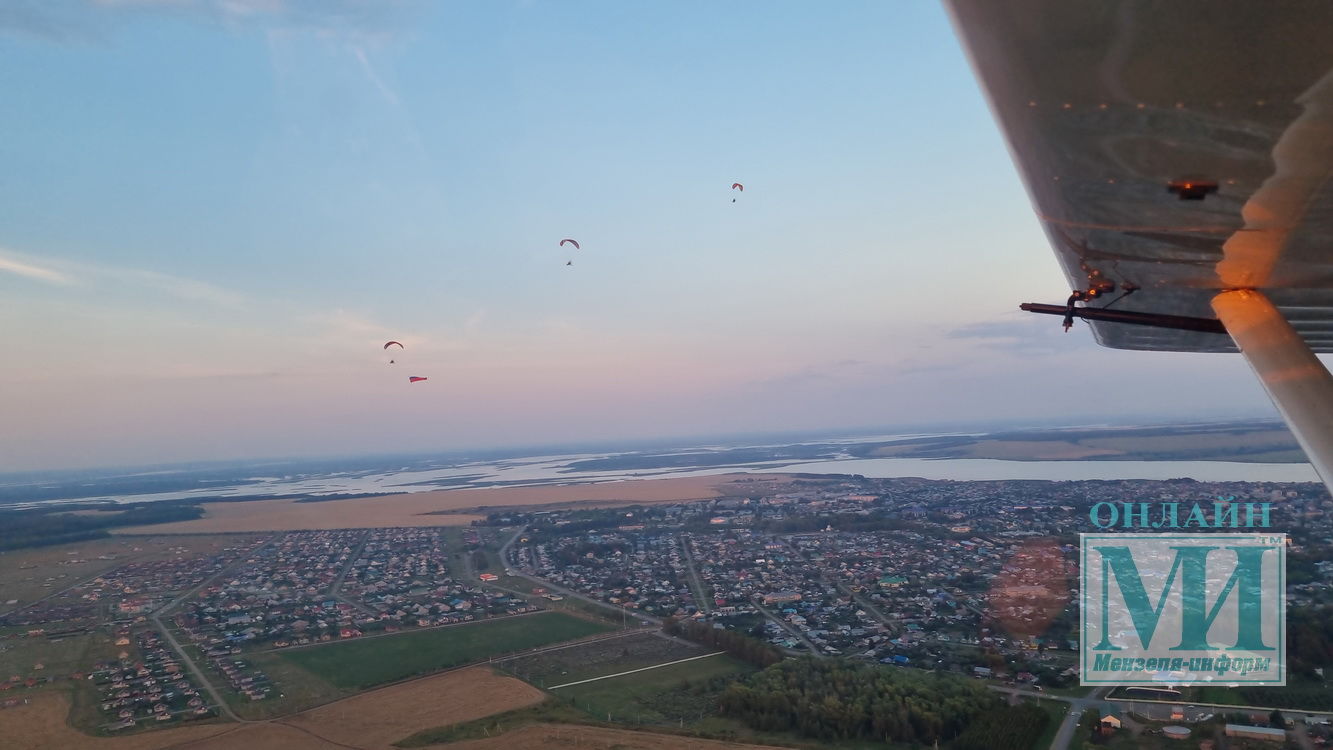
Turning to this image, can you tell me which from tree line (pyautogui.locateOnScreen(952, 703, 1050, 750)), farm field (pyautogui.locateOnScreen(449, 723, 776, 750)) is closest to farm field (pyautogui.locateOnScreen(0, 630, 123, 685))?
farm field (pyautogui.locateOnScreen(449, 723, 776, 750))

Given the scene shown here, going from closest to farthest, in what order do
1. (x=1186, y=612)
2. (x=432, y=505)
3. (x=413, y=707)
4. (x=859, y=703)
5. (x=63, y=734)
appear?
(x=859, y=703) < (x=63, y=734) < (x=413, y=707) < (x=1186, y=612) < (x=432, y=505)

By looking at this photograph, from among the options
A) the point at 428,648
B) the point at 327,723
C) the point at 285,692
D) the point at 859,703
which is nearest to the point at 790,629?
the point at 859,703

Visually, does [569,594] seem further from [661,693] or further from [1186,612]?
[1186,612]

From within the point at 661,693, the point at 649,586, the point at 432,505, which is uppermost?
the point at 661,693

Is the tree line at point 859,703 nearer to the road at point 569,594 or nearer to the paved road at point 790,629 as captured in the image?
the paved road at point 790,629

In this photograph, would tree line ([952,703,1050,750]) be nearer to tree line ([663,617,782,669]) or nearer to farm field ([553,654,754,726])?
farm field ([553,654,754,726])
